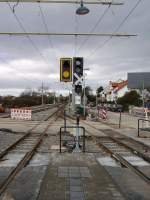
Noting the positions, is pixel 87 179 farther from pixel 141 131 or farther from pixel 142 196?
pixel 141 131

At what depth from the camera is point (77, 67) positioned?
1692 cm

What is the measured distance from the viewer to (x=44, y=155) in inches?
637

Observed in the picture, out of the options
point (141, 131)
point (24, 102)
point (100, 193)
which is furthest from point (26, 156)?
point (24, 102)

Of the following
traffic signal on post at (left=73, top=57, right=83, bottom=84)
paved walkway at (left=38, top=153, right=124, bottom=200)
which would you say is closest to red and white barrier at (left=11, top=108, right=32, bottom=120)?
traffic signal on post at (left=73, top=57, right=83, bottom=84)

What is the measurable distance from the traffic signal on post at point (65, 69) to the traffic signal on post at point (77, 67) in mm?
218

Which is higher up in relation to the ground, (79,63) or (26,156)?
(79,63)

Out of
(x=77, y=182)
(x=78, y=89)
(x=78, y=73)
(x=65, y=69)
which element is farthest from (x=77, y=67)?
(x=77, y=182)

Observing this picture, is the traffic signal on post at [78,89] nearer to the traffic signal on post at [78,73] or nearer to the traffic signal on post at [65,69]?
the traffic signal on post at [78,73]

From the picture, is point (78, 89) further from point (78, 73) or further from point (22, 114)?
point (22, 114)

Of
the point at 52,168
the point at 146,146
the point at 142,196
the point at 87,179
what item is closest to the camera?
the point at 142,196

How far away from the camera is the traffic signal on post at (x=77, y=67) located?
16.6m

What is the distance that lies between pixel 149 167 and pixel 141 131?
1685 cm

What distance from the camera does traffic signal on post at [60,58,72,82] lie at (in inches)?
650

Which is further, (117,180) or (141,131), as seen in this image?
(141,131)
